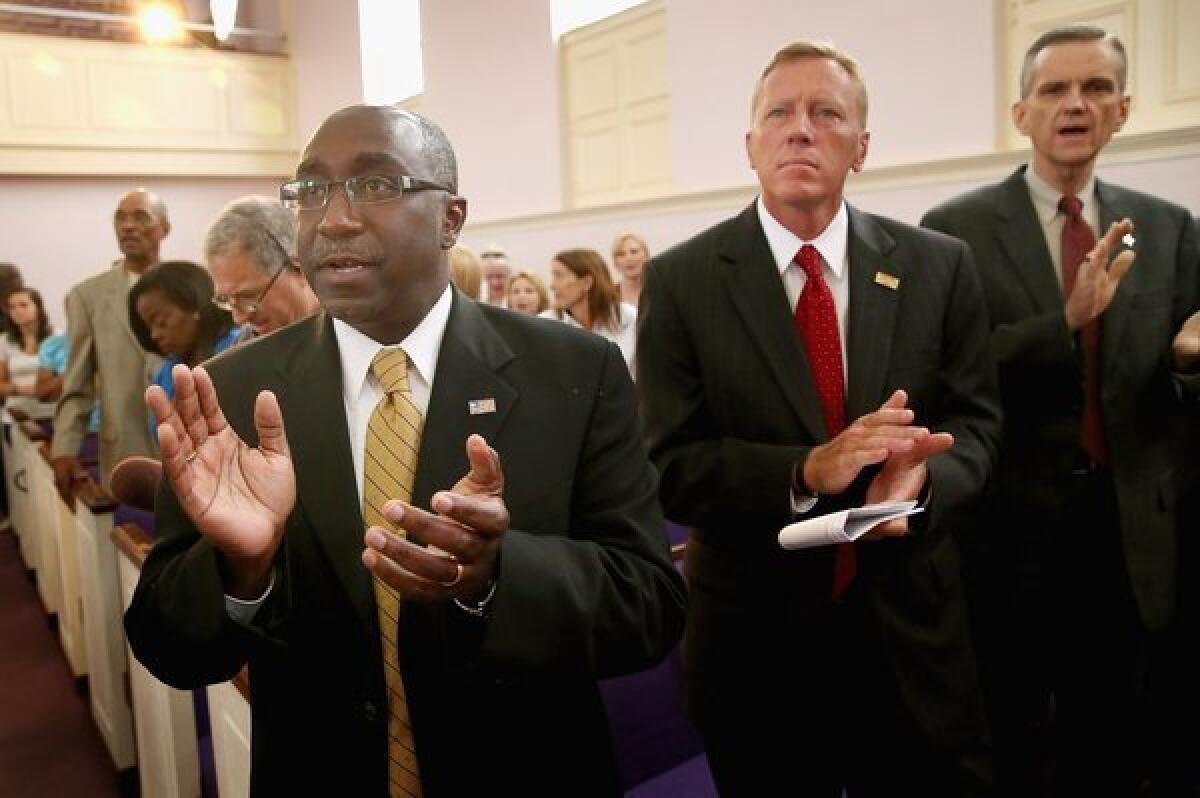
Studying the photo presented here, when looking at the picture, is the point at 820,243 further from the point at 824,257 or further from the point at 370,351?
the point at 370,351

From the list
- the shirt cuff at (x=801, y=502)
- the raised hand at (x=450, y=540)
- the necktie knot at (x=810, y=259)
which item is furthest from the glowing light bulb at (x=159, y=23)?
the raised hand at (x=450, y=540)

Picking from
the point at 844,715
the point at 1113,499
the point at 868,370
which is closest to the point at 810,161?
the point at 868,370

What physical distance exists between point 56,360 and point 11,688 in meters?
2.79

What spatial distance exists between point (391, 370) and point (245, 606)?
34cm

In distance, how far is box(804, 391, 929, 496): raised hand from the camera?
4.55 feet

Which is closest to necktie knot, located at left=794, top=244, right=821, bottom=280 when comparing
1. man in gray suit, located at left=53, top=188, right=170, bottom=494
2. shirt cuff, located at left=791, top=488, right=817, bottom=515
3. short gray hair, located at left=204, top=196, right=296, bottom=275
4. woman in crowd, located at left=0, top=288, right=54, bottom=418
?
shirt cuff, located at left=791, top=488, right=817, bottom=515

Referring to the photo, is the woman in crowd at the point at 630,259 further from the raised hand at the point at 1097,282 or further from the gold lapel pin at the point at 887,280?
the gold lapel pin at the point at 887,280

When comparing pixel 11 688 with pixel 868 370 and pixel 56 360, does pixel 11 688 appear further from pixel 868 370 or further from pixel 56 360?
pixel 868 370

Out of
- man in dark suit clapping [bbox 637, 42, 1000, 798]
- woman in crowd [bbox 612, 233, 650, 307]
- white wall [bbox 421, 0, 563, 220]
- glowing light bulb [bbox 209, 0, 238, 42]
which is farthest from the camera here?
white wall [bbox 421, 0, 563, 220]

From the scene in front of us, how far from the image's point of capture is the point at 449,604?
1.10 meters

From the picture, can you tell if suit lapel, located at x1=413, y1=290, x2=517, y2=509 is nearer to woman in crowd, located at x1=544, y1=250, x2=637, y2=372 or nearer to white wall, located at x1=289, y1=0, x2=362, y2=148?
woman in crowd, located at x1=544, y1=250, x2=637, y2=372

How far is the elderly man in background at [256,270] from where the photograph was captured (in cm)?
206

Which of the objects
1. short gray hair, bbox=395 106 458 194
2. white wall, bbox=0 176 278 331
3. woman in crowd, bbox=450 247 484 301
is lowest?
woman in crowd, bbox=450 247 484 301

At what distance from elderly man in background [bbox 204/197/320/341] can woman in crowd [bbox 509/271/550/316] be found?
12.5 feet
